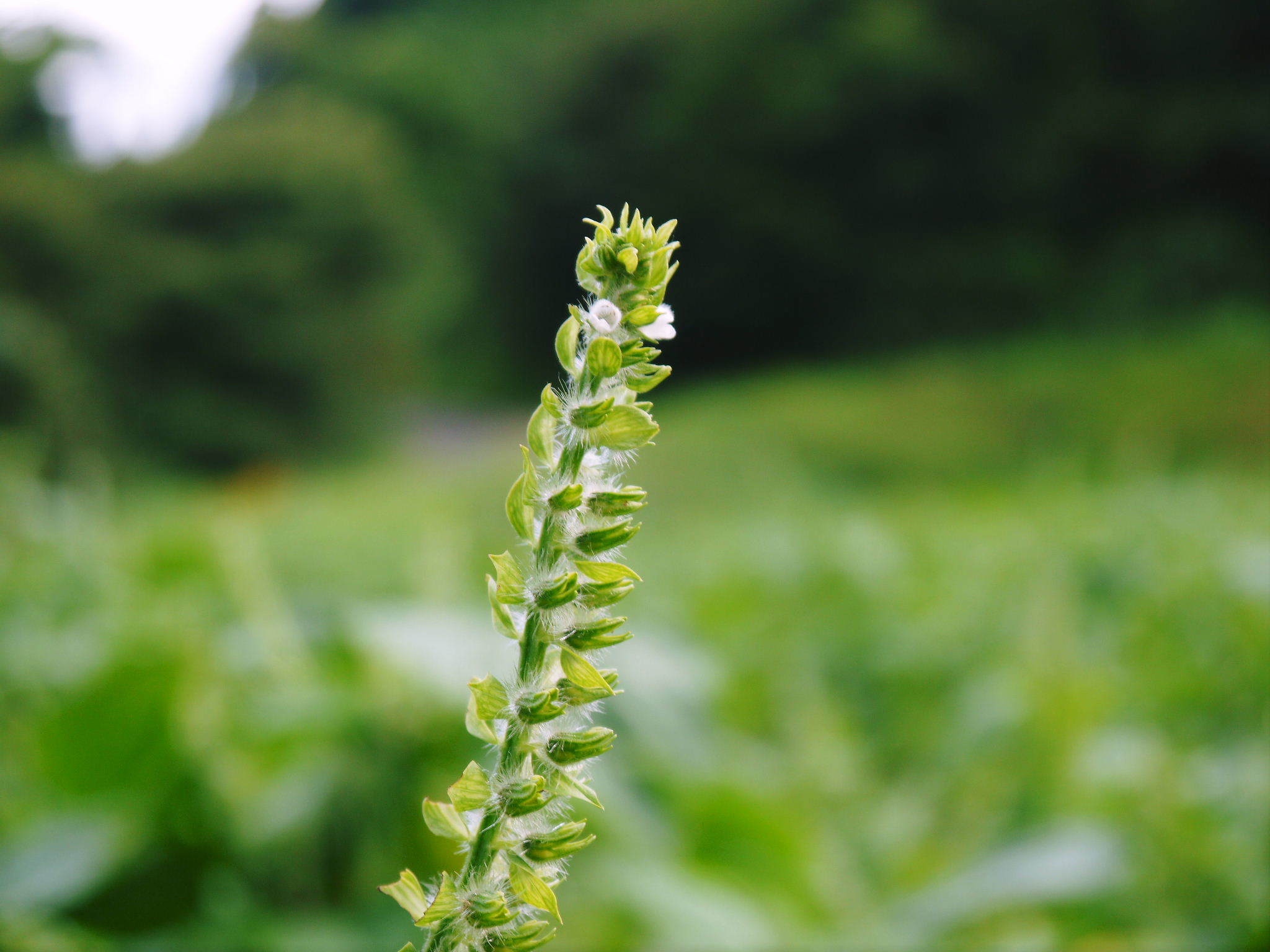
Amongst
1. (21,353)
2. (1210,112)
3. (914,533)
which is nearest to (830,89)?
(1210,112)

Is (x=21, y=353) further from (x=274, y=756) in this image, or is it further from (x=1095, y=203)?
(x=1095, y=203)

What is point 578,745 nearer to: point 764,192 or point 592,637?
point 592,637

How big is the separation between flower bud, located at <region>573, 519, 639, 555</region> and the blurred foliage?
1307cm

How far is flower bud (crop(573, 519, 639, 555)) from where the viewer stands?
0.66 feet

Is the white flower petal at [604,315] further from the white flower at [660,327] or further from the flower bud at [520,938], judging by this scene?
the flower bud at [520,938]

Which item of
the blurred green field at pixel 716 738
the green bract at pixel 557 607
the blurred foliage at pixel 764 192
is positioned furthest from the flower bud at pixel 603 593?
the blurred foliage at pixel 764 192

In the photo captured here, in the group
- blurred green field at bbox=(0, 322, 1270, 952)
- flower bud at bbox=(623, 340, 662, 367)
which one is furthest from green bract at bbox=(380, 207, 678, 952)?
blurred green field at bbox=(0, 322, 1270, 952)

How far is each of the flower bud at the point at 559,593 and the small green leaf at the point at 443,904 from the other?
0.05m

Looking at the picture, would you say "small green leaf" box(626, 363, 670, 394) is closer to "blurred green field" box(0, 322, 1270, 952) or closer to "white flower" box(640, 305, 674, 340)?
"white flower" box(640, 305, 674, 340)

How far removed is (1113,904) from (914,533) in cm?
290

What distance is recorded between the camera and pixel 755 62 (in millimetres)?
14648

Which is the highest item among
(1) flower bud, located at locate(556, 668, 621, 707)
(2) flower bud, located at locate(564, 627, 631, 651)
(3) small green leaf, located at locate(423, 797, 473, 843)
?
(2) flower bud, located at locate(564, 627, 631, 651)

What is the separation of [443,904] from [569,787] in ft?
0.10

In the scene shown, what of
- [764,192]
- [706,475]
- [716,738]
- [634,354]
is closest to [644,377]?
[634,354]
